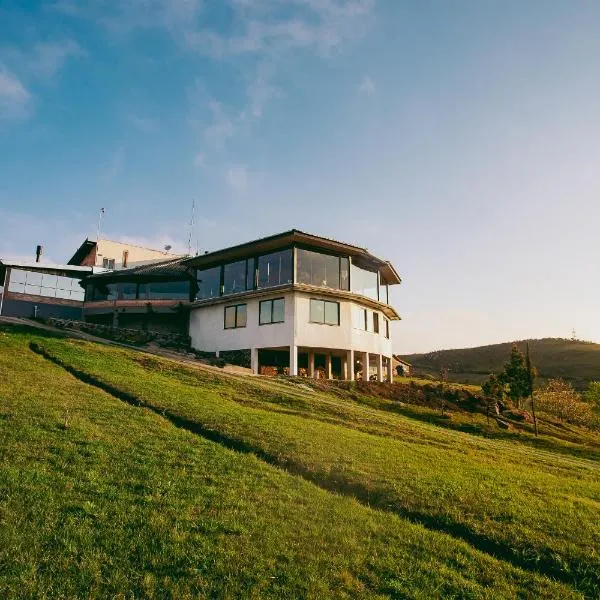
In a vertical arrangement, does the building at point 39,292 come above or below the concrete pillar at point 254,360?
above

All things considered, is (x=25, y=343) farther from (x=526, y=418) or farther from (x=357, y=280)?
(x=526, y=418)

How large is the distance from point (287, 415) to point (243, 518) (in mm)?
12276

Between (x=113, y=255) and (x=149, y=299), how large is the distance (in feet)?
58.6

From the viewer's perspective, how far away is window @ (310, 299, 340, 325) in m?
39.7

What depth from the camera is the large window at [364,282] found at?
42625 mm

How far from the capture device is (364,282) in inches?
1732

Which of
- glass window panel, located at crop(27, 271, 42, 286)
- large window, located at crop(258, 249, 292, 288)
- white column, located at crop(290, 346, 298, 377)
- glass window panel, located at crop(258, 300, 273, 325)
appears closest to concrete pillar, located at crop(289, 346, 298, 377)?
white column, located at crop(290, 346, 298, 377)

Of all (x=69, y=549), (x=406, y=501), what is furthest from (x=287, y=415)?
(x=69, y=549)

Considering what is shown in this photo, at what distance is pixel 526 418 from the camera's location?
4006cm

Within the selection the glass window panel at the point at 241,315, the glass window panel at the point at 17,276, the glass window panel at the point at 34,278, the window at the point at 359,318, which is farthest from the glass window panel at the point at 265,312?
the glass window panel at the point at 17,276

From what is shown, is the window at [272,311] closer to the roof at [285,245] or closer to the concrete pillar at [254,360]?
the concrete pillar at [254,360]

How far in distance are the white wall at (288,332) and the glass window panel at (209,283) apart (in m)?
1.20

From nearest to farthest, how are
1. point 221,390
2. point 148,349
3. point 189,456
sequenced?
point 189,456 < point 221,390 < point 148,349

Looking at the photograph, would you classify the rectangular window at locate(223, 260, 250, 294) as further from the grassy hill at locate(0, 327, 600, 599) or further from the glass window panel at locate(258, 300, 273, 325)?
the grassy hill at locate(0, 327, 600, 599)
